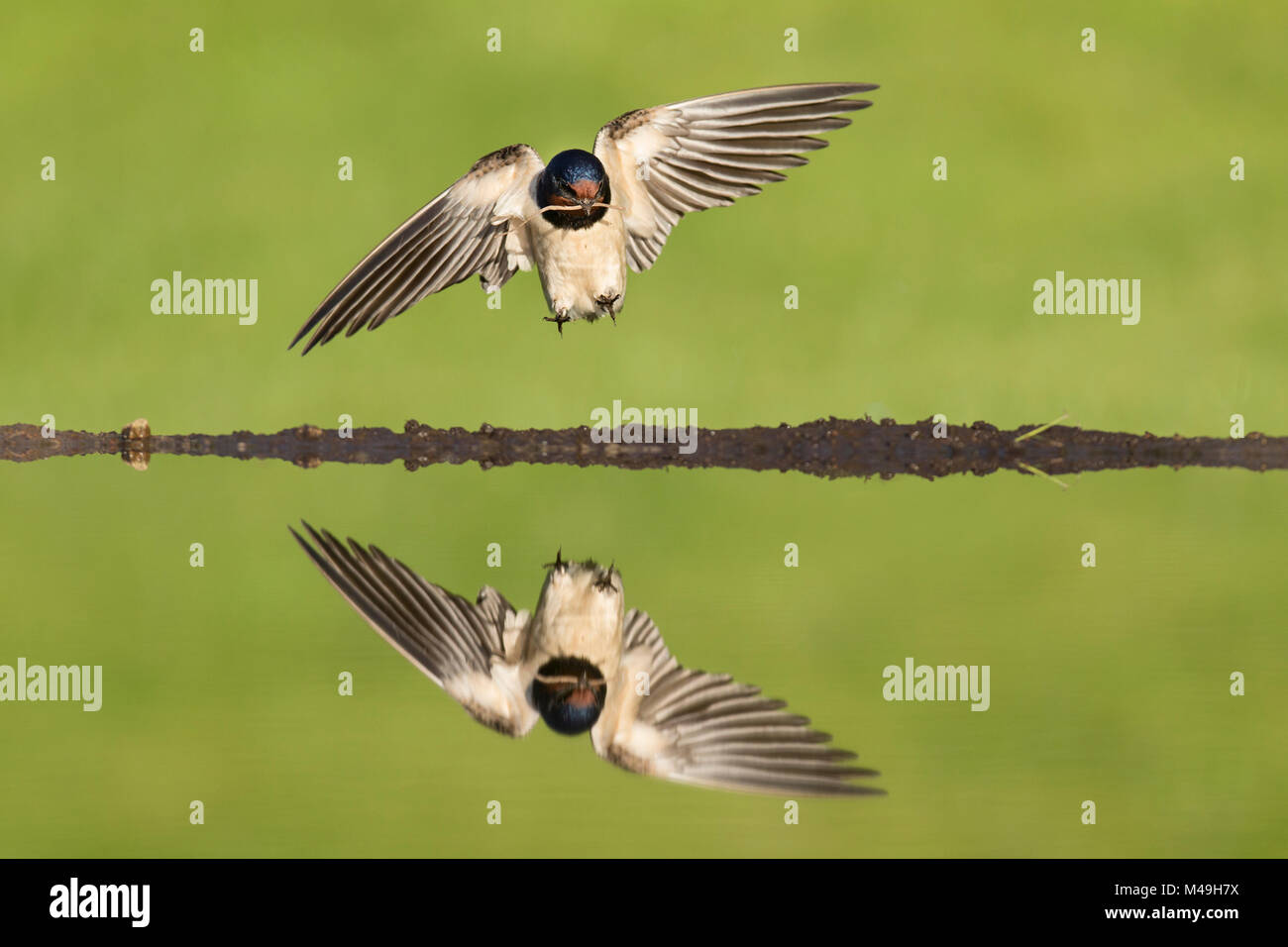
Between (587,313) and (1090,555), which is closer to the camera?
(1090,555)

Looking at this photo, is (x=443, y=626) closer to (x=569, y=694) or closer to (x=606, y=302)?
(x=569, y=694)

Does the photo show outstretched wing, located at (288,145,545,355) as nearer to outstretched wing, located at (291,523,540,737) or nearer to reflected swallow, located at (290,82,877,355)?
reflected swallow, located at (290,82,877,355)

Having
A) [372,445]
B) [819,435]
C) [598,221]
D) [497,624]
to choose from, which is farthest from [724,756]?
[372,445]

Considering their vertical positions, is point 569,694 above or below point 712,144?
below

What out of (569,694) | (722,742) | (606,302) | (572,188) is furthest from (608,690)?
(606,302)

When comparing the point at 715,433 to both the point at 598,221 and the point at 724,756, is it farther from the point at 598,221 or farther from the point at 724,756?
the point at 724,756

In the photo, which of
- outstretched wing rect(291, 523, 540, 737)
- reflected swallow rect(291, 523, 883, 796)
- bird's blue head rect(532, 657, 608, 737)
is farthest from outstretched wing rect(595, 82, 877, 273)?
bird's blue head rect(532, 657, 608, 737)

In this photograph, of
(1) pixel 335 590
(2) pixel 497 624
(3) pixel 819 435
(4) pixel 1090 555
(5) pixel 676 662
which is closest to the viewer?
(5) pixel 676 662
